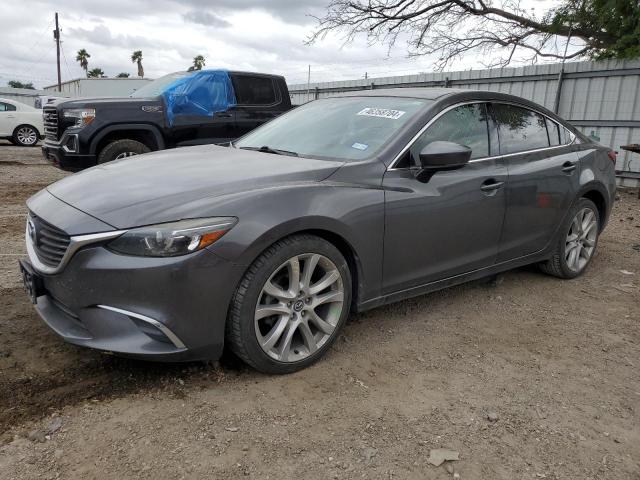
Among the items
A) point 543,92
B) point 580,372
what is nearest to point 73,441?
point 580,372

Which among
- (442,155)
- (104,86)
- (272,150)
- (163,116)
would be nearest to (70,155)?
(163,116)

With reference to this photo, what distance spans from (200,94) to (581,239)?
5706mm

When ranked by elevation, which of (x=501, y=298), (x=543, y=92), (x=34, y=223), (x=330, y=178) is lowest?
(x=501, y=298)

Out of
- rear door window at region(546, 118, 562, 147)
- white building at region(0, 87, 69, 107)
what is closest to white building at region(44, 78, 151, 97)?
white building at region(0, 87, 69, 107)

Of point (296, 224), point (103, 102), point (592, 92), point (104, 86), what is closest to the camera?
point (296, 224)

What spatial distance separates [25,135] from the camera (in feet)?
56.4

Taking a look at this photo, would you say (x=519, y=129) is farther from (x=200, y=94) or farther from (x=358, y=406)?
(x=200, y=94)

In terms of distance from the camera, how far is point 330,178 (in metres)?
2.93

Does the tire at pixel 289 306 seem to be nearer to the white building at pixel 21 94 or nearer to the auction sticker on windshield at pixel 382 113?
the auction sticker on windshield at pixel 382 113

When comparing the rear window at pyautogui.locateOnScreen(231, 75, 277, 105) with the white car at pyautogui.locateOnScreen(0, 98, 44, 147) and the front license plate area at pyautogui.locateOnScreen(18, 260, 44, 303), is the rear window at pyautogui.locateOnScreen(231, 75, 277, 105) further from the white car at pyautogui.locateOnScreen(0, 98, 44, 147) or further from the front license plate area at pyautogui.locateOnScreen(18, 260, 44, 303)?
the white car at pyautogui.locateOnScreen(0, 98, 44, 147)

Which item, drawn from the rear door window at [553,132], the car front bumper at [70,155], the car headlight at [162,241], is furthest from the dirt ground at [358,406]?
the car front bumper at [70,155]

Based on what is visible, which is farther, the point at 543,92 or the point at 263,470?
the point at 543,92

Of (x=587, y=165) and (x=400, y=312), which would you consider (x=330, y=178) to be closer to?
(x=400, y=312)

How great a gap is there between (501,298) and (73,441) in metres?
3.15
